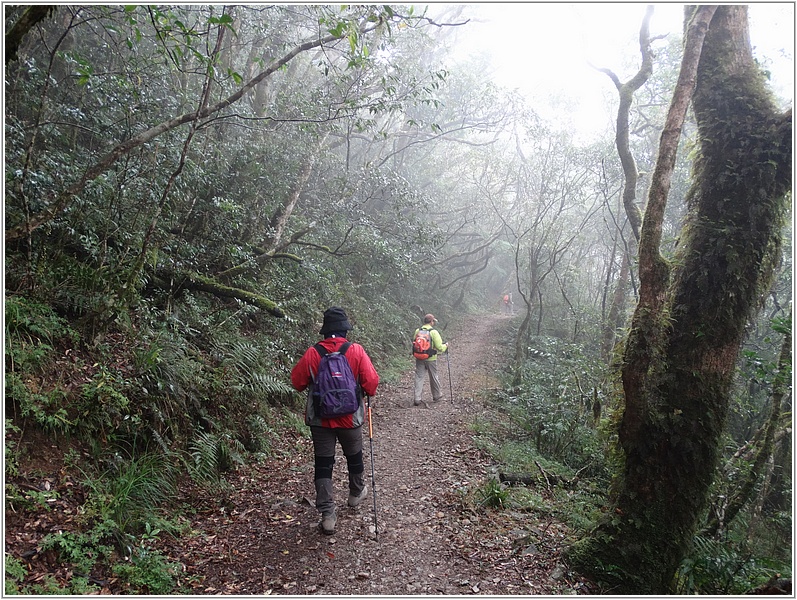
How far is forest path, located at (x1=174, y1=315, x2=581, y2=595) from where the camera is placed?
4293mm

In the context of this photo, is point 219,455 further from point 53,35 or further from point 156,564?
point 53,35

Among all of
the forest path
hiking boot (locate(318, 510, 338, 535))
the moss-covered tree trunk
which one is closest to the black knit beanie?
hiking boot (locate(318, 510, 338, 535))

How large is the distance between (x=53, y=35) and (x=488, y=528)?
13.0m

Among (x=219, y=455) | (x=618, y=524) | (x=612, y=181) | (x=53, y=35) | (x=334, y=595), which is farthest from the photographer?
(x=612, y=181)

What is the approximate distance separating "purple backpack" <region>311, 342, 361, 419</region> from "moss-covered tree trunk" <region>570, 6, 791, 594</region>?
9.11 feet

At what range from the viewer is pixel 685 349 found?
450 centimetres

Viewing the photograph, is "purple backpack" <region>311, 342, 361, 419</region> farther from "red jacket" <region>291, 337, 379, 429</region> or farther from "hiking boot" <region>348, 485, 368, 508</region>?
"hiking boot" <region>348, 485, 368, 508</region>

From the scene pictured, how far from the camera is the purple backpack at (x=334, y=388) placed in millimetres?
4895

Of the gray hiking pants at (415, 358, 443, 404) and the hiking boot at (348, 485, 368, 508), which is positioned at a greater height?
the gray hiking pants at (415, 358, 443, 404)

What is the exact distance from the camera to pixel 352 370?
17.0 ft

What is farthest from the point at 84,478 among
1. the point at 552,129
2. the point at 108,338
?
the point at 552,129

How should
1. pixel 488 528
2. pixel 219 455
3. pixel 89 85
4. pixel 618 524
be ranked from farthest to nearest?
pixel 89 85, pixel 219 455, pixel 488 528, pixel 618 524

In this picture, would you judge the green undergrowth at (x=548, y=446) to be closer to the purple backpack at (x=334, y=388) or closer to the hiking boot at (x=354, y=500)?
the hiking boot at (x=354, y=500)

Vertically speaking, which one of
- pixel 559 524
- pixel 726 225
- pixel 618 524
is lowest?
pixel 559 524
